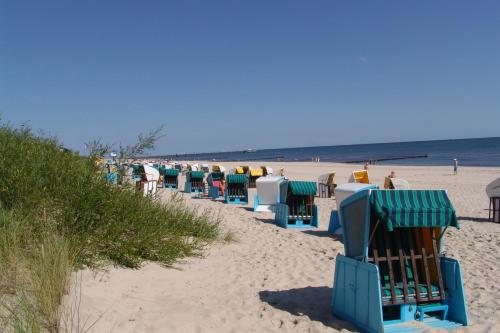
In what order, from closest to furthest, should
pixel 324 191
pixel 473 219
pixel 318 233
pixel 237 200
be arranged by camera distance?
1. pixel 318 233
2. pixel 473 219
3. pixel 237 200
4. pixel 324 191

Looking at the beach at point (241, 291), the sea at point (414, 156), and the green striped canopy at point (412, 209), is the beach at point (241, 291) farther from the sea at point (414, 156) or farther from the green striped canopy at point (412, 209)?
the sea at point (414, 156)

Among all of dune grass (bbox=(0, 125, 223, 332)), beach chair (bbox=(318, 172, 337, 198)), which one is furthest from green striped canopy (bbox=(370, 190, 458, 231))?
beach chair (bbox=(318, 172, 337, 198))

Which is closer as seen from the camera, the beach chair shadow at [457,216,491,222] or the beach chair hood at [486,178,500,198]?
the beach chair hood at [486,178,500,198]

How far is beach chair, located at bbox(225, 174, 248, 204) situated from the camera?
13695 mm

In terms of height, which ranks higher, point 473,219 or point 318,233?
point 473,219

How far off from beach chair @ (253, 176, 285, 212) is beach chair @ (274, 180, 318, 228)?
1.63m

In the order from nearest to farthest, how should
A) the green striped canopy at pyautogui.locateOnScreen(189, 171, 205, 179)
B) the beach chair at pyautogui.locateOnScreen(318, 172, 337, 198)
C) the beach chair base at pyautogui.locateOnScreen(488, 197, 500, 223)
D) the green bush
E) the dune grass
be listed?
1. the dune grass
2. the green bush
3. the beach chair base at pyautogui.locateOnScreen(488, 197, 500, 223)
4. the beach chair at pyautogui.locateOnScreen(318, 172, 337, 198)
5. the green striped canopy at pyautogui.locateOnScreen(189, 171, 205, 179)

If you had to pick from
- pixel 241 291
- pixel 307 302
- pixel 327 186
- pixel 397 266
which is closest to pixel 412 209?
pixel 397 266

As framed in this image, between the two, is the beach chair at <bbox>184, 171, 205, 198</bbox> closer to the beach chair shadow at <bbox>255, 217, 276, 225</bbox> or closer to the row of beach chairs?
the beach chair shadow at <bbox>255, 217, 276, 225</bbox>

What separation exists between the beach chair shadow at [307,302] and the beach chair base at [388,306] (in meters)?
0.14

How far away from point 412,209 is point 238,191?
10217 mm

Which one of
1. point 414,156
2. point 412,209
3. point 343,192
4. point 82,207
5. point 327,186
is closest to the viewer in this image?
point 412,209

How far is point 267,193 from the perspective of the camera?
38.9 feet

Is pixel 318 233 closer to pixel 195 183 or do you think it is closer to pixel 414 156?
pixel 195 183
